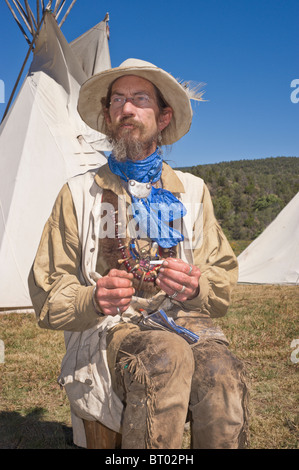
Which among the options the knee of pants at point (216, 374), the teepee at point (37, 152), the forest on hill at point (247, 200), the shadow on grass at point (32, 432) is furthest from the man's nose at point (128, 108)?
the forest on hill at point (247, 200)

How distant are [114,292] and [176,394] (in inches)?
17.3

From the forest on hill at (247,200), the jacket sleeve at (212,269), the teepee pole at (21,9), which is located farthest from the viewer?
the forest on hill at (247,200)

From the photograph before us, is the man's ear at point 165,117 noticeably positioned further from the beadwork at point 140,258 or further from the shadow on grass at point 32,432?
the shadow on grass at point 32,432

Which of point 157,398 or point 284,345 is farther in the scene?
point 284,345

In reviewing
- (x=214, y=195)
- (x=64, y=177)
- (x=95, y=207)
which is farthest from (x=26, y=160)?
(x=214, y=195)

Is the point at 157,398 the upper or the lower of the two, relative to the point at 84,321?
lower

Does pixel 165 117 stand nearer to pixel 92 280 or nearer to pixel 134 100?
pixel 134 100

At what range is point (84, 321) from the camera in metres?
1.97

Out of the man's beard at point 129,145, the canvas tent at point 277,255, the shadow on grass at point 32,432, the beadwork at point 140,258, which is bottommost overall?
the shadow on grass at point 32,432

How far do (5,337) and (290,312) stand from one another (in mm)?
3739

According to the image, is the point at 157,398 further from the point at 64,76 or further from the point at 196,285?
the point at 64,76

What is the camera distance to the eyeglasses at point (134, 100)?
2262 mm

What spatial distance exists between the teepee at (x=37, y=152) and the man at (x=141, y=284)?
3.98 m

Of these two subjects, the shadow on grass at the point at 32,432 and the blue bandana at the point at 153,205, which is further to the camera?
the shadow on grass at the point at 32,432
